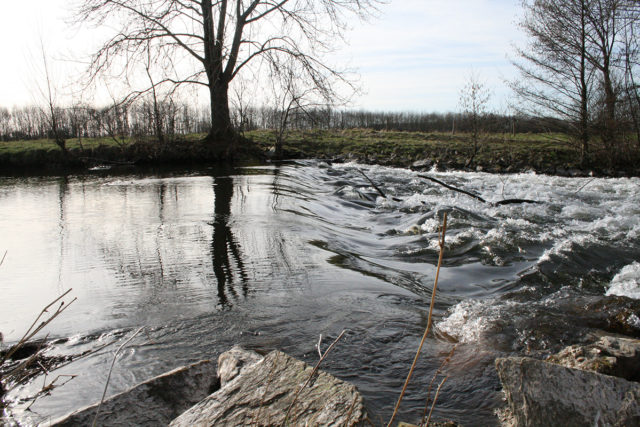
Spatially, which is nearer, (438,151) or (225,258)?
(225,258)

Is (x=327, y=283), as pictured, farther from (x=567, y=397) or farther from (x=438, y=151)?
(x=438, y=151)

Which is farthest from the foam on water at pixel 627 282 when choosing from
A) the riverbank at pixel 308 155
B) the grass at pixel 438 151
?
the grass at pixel 438 151

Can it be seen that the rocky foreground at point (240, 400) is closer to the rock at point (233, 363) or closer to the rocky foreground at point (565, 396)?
the rock at point (233, 363)

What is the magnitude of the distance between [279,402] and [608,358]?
1.87 metres

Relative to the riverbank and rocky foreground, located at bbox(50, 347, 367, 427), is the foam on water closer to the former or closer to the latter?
rocky foreground, located at bbox(50, 347, 367, 427)

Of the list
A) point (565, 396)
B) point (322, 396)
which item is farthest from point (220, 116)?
point (565, 396)

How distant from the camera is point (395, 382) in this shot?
281cm

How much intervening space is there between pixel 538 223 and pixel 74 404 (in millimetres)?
7244

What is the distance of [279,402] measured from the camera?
6.97 feet

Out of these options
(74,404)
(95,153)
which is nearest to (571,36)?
(74,404)

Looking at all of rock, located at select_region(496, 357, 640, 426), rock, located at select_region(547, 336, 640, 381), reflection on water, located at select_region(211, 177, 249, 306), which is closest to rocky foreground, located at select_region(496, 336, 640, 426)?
rock, located at select_region(496, 357, 640, 426)

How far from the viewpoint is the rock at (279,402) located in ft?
6.55

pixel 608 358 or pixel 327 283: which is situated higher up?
pixel 608 358

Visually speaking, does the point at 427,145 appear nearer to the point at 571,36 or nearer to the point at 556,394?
the point at 571,36
